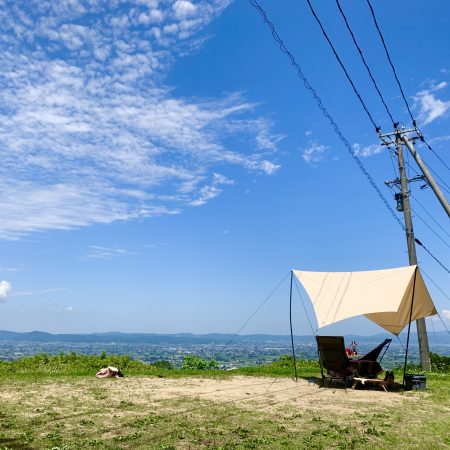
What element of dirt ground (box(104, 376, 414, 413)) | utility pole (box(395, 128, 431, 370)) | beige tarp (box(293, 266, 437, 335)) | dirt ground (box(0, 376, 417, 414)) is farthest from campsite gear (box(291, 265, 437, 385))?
utility pole (box(395, 128, 431, 370))

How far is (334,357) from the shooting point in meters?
12.8

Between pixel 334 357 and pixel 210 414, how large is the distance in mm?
5658

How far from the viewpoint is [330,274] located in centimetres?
1534

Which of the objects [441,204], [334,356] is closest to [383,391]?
[334,356]

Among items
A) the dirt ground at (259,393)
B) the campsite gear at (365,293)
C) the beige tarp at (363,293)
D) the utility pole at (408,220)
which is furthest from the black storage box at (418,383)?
the utility pole at (408,220)

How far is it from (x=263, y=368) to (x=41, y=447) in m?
12.3

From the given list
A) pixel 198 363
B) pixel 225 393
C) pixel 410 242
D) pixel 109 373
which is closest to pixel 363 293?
pixel 225 393

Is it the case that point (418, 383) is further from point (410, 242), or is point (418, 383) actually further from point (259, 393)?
point (410, 242)

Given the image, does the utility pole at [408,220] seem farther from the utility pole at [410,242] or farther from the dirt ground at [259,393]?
the dirt ground at [259,393]

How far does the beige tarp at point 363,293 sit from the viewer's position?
13.3 m

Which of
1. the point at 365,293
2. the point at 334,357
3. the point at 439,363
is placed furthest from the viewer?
the point at 439,363

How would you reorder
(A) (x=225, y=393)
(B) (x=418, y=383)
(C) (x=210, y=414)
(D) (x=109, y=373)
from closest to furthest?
(C) (x=210, y=414), (A) (x=225, y=393), (B) (x=418, y=383), (D) (x=109, y=373)

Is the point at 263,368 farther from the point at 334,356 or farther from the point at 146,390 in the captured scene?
the point at 146,390

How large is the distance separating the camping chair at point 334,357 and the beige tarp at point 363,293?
1.08 m
